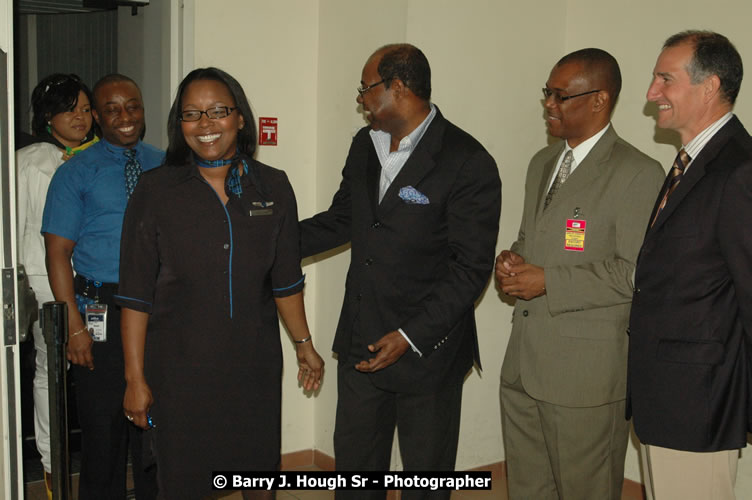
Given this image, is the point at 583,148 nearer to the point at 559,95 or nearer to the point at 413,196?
the point at 559,95

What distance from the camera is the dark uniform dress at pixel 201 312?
7.48ft

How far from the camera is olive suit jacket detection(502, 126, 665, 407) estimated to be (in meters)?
2.55

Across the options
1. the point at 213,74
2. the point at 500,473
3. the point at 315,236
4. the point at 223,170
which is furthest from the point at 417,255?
the point at 500,473

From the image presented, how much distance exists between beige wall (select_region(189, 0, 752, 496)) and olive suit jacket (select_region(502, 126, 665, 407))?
1046 mm

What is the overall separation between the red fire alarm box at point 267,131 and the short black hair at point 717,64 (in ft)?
7.03

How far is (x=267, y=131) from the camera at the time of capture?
376cm

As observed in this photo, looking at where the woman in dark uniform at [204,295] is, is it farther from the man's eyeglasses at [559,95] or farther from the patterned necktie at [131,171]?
the man's eyeglasses at [559,95]

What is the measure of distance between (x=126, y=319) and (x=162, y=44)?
186 cm

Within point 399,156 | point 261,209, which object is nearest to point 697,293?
point 399,156

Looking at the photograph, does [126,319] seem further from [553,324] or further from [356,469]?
[553,324]

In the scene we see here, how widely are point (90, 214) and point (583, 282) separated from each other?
6.13 ft

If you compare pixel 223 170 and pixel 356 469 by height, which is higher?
pixel 223 170

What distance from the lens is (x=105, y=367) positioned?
283 cm

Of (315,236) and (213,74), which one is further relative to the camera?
(315,236)
